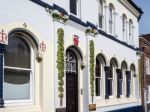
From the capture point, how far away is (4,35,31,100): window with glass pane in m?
11.1

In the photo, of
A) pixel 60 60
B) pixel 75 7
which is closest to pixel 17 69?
pixel 60 60

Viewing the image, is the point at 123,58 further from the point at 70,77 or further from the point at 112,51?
the point at 70,77

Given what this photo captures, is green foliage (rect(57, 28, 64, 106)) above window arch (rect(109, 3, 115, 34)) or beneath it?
beneath

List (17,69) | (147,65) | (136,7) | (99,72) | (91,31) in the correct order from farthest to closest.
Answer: (147,65), (136,7), (99,72), (91,31), (17,69)

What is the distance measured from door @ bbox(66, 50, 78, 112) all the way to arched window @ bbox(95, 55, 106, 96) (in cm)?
273

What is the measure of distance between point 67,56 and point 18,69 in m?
4.37

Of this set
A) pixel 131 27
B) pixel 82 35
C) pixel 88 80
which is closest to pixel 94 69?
pixel 88 80

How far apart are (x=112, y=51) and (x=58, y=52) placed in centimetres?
753

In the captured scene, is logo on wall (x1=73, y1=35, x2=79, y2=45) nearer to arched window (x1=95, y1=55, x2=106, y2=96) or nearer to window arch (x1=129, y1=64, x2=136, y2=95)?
arched window (x1=95, y1=55, x2=106, y2=96)

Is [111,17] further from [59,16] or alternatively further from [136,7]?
[59,16]

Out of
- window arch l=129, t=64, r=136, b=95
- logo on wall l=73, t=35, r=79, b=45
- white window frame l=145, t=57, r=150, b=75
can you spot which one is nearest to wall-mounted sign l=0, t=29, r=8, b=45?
logo on wall l=73, t=35, r=79, b=45

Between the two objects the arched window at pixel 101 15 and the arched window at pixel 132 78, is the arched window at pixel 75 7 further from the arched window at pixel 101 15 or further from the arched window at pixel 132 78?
the arched window at pixel 132 78

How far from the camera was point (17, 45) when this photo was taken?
38.4 ft

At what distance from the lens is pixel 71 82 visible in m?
15.9
